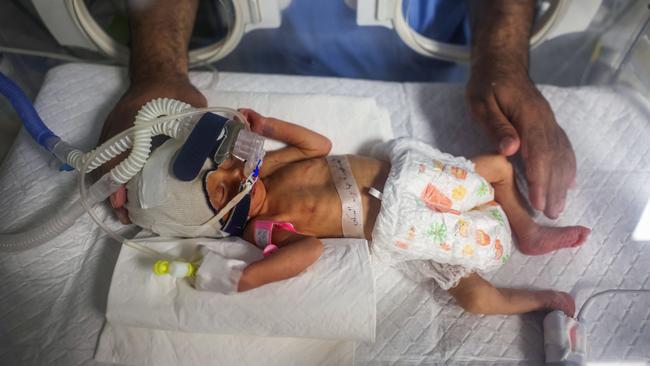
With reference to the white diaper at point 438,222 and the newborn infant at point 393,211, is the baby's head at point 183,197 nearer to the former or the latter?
the newborn infant at point 393,211

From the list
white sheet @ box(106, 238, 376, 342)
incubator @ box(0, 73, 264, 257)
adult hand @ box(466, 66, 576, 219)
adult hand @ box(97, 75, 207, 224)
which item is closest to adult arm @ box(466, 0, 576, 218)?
adult hand @ box(466, 66, 576, 219)

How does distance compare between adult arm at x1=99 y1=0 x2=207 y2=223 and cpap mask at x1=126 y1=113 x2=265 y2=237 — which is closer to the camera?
cpap mask at x1=126 y1=113 x2=265 y2=237

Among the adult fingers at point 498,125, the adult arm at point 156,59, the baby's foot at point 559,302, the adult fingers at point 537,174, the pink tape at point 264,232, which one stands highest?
the adult arm at point 156,59

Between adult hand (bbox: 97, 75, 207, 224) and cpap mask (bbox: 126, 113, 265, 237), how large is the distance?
63mm

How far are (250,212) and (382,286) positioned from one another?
0.38 meters

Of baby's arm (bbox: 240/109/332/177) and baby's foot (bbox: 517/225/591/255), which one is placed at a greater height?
baby's arm (bbox: 240/109/332/177)

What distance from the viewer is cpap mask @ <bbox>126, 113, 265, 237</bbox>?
3.11ft

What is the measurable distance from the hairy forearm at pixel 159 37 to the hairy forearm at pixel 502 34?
0.94 m

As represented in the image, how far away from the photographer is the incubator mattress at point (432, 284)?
105 centimetres

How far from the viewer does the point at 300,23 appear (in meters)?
1.61

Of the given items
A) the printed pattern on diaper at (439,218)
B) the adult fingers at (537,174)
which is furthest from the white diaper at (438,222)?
the adult fingers at (537,174)

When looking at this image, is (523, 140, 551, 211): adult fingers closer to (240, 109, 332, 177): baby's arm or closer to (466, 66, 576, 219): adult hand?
(466, 66, 576, 219): adult hand

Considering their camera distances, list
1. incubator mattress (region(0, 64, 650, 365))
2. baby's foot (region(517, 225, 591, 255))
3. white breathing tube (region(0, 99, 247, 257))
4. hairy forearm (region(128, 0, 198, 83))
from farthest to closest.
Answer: hairy forearm (region(128, 0, 198, 83)), baby's foot (region(517, 225, 591, 255)), incubator mattress (region(0, 64, 650, 365)), white breathing tube (region(0, 99, 247, 257))

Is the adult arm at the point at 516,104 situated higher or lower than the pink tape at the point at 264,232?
higher
